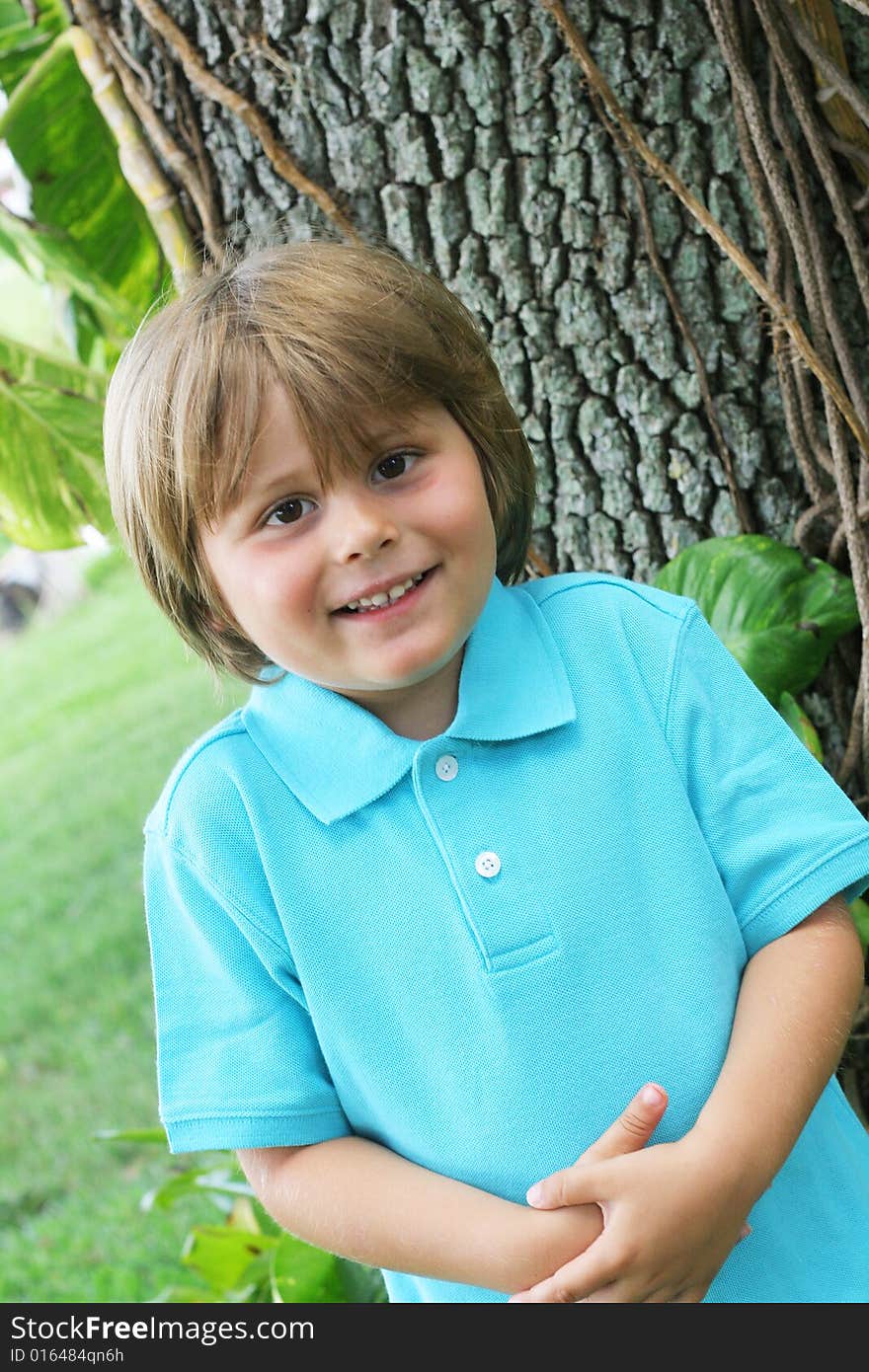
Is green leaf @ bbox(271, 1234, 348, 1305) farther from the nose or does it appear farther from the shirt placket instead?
the nose

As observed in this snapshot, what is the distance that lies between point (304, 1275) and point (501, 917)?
78cm

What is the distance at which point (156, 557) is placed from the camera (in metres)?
1.06

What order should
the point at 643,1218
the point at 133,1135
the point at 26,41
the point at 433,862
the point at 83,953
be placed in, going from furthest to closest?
the point at 83,953, the point at 133,1135, the point at 26,41, the point at 433,862, the point at 643,1218

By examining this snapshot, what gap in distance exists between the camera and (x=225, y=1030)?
→ 39.9 inches

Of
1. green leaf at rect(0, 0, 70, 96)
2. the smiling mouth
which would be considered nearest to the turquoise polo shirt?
the smiling mouth

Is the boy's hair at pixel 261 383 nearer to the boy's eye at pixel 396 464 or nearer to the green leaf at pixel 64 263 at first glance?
the boy's eye at pixel 396 464

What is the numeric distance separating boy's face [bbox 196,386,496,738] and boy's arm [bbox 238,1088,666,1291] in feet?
1.20

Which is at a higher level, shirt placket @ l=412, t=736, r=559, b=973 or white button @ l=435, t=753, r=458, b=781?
white button @ l=435, t=753, r=458, b=781

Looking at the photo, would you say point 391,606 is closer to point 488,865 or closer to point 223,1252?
point 488,865

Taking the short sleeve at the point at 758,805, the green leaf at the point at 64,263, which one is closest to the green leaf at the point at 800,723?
the short sleeve at the point at 758,805

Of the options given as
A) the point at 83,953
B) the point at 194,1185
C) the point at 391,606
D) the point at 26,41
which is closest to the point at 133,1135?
the point at 194,1185

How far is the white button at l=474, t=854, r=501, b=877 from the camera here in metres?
0.99

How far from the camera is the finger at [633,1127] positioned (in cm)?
92

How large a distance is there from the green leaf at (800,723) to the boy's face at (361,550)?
1.65 ft
